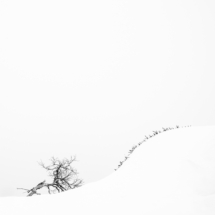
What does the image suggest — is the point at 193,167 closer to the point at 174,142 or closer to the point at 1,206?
the point at 174,142

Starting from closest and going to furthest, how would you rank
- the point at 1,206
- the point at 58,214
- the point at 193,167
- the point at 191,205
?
the point at 191,205
the point at 58,214
the point at 1,206
the point at 193,167

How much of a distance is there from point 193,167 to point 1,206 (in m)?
5.56

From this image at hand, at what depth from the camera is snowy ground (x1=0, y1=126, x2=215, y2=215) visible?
13.3ft

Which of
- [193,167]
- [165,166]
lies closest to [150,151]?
[165,166]

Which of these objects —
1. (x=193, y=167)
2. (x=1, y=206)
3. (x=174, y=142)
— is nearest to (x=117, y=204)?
(x=193, y=167)

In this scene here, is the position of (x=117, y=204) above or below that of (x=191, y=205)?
above

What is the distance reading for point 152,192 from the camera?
458 centimetres

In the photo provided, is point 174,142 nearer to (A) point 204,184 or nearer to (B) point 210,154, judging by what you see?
(B) point 210,154

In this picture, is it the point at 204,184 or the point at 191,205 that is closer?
the point at 191,205

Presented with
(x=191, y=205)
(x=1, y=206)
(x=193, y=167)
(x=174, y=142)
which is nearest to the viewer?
(x=191, y=205)

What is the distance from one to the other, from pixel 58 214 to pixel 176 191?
3.03 m

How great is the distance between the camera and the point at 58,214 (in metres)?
4.25

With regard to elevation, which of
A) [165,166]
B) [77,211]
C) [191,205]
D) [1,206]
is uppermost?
[165,166]

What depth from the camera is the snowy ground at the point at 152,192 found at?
13.3ft
